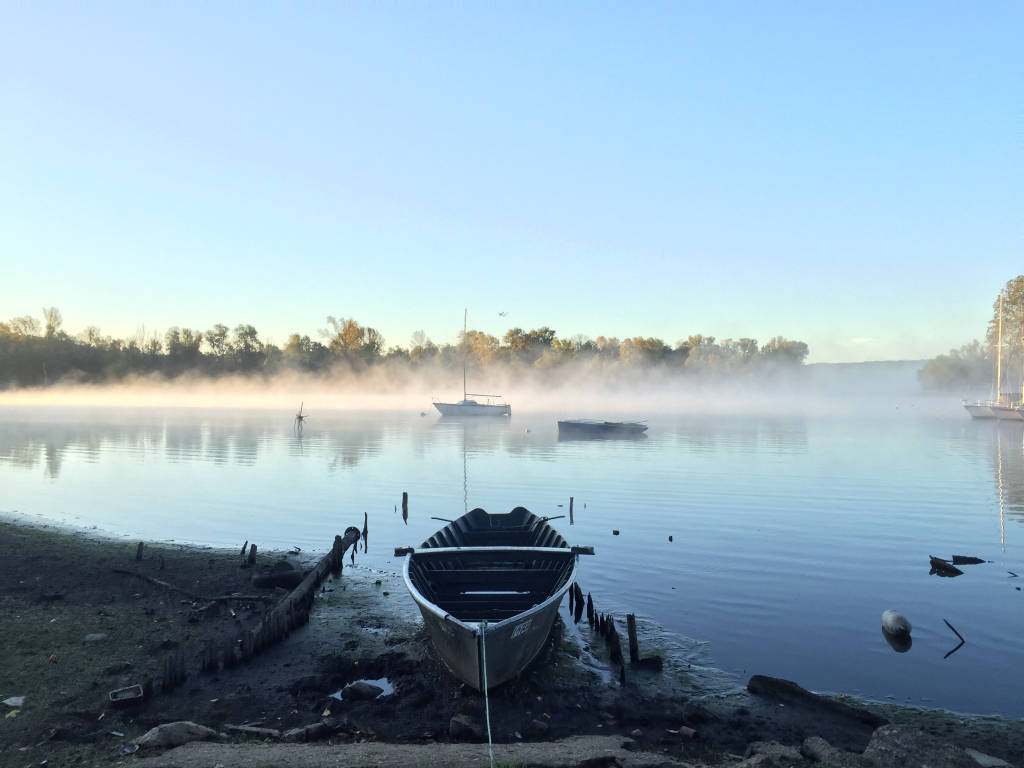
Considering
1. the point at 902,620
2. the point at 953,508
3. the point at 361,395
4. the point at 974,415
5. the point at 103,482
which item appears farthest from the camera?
the point at 361,395

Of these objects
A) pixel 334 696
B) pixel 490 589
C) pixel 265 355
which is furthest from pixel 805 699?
pixel 265 355

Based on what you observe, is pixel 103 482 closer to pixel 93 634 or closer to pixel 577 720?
pixel 93 634

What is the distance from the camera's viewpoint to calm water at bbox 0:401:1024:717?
1304cm

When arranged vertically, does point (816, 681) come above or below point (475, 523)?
below

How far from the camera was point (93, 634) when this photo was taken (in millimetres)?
11984

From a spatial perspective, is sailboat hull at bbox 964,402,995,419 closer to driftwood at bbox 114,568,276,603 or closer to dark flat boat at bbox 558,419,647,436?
dark flat boat at bbox 558,419,647,436

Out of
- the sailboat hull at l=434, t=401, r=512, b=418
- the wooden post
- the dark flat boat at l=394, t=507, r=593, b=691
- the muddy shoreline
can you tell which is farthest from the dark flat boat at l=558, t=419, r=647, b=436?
the wooden post

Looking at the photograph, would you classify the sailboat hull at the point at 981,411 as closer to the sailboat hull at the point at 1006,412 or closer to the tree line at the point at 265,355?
the sailboat hull at the point at 1006,412

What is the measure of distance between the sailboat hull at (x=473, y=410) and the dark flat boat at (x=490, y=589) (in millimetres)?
82766

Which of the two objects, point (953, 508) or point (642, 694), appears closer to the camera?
point (642, 694)

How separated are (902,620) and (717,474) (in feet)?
78.6

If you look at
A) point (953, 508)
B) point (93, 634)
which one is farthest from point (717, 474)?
point (93, 634)

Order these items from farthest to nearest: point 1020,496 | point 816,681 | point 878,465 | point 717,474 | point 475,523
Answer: point 878,465 → point 717,474 → point 1020,496 → point 475,523 → point 816,681

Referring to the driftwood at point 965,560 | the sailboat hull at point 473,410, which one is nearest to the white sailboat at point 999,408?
the sailboat hull at point 473,410
